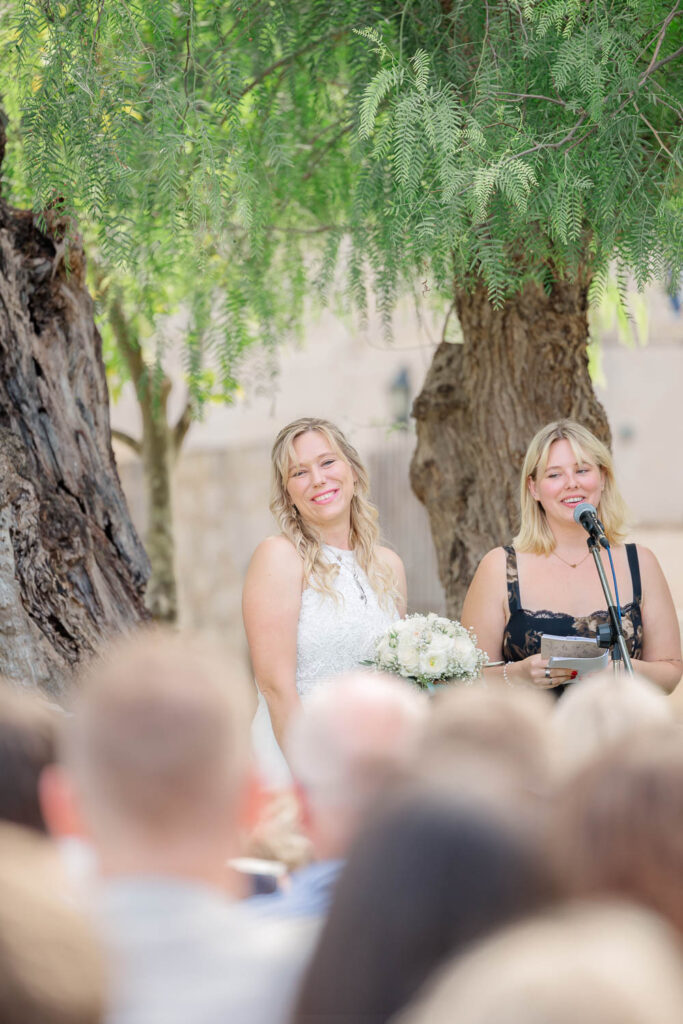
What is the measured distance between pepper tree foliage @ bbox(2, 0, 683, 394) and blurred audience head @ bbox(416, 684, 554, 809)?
227 cm

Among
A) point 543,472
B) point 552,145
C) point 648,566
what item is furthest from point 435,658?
point 552,145

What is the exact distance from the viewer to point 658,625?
15.2 feet

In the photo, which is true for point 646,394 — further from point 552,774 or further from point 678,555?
point 552,774

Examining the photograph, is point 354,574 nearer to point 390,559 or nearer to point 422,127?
point 390,559

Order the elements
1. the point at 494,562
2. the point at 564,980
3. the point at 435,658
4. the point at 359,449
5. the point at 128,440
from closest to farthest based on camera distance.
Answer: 1. the point at 564,980
2. the point at 435,658
3. the point at 494,562
4. the point at 128,440
5. the point at 359,449

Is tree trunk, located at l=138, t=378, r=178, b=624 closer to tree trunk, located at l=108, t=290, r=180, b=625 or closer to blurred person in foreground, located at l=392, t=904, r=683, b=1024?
tree trunk, located at l=108, t=290, r=180, b=625

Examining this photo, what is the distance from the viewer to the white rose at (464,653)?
3.76m

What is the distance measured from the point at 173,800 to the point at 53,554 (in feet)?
10.3

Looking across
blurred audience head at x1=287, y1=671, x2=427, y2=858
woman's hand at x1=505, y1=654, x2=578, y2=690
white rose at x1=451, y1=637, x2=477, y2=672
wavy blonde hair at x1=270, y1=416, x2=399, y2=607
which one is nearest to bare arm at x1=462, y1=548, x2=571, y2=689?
woman's hand at x1=505, y1=654, x2=578, y2=690

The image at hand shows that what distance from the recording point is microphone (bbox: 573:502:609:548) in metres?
4.09

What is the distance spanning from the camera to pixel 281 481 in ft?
14.3

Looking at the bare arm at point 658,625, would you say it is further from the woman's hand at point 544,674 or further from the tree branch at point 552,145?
the tree branch at point 552,145

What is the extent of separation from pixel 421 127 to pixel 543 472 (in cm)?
153

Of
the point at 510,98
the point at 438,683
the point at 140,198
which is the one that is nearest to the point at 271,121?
the point at 140,198
